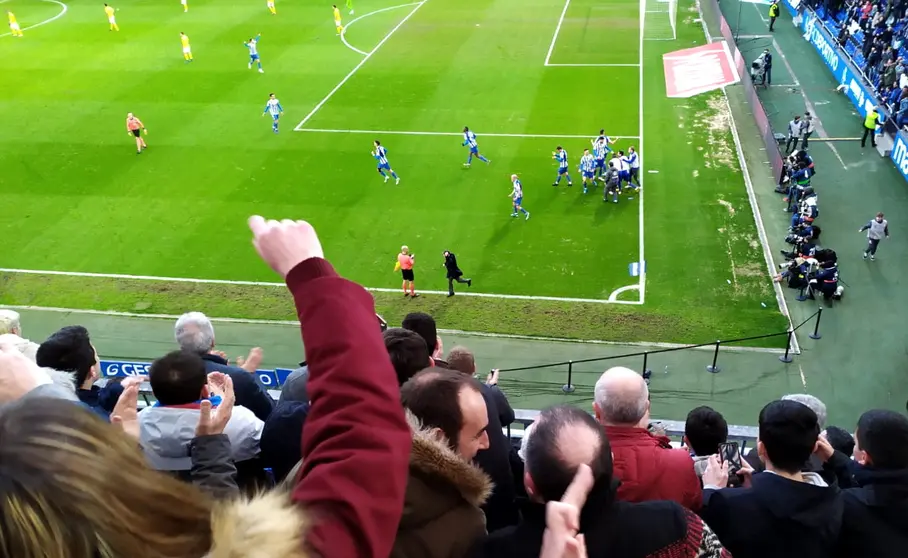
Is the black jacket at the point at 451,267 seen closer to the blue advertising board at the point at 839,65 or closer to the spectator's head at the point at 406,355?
the spectator's head at the point at 406,355

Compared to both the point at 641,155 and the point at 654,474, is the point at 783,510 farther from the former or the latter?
the point at 641,155

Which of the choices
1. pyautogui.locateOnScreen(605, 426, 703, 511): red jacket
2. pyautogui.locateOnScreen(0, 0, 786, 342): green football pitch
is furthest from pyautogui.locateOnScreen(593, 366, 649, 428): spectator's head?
pyautogui.locateOnScreen(0, 0, 786, 342): green football pitch

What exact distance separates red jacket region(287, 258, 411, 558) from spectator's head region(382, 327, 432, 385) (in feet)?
9.83

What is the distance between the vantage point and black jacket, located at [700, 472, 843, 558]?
379cm

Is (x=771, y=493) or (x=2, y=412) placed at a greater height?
(x=2, y=412)

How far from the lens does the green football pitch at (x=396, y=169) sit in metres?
16.3

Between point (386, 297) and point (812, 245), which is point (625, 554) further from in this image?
point (812, 245)

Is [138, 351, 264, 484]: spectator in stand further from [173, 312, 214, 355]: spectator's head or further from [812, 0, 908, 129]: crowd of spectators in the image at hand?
[812, 0, 908, 129]: crowd of spectators

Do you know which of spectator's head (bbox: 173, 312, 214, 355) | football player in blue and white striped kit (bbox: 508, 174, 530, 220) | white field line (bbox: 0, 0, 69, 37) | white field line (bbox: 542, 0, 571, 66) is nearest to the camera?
spectator's head (bbox: 173, 312, 214, 355)

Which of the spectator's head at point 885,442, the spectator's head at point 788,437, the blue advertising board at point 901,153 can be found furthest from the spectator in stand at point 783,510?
the blue advertising board at point 901,153

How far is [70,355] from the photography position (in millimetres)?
5762

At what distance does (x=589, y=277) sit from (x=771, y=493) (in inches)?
507

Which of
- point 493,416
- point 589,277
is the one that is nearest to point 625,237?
point 589,277

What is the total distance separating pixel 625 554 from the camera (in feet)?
9.82
